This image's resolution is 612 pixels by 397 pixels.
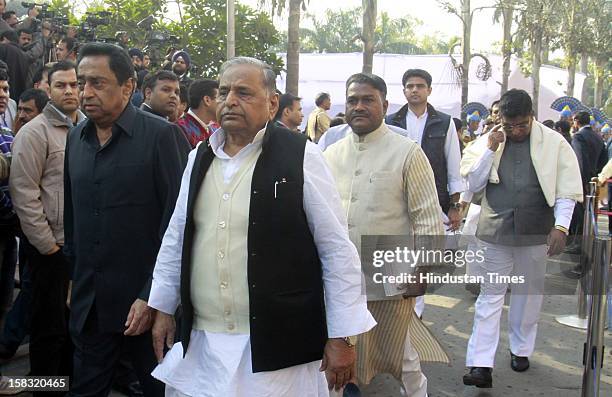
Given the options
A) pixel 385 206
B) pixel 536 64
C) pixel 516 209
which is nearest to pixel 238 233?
pixel 385 206

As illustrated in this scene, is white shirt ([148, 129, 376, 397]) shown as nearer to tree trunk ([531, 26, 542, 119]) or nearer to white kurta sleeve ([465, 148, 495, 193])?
white kurta sleeve ([465, 148, 495, 193])

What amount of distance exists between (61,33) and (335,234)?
8.51 meters

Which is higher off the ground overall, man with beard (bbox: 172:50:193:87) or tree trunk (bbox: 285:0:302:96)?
tree trunk (bbox: 285:0:302:96)

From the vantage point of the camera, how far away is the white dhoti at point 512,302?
5055 millimetres

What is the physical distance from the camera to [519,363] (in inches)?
212

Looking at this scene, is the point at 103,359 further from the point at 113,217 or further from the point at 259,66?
the point at 259,66

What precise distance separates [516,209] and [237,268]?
3.10 metres

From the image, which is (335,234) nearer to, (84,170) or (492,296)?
(84,170)

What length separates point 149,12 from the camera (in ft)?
55.6

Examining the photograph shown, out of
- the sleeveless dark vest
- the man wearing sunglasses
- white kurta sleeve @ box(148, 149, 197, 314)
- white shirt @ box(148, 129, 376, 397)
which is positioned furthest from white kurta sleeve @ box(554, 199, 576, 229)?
white kurta sleeve @ box(148, 149, 197, 314)

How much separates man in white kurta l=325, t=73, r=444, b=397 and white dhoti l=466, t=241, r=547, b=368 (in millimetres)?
1062

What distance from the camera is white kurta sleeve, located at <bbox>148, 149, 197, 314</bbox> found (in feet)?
9.53

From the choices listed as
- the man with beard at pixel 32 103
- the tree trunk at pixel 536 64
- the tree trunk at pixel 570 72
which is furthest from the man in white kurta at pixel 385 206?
the tree trunk at pixel 570 72

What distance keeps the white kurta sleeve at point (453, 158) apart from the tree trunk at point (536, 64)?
24.5 metres
